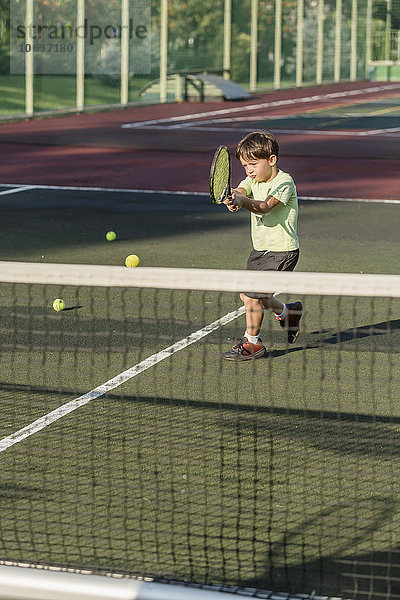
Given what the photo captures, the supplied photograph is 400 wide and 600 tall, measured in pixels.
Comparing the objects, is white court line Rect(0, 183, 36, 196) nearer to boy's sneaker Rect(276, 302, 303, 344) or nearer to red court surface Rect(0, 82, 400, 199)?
red court surface Rect(0, 82, 400, 199)

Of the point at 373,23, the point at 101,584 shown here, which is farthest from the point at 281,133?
the point at 373,23

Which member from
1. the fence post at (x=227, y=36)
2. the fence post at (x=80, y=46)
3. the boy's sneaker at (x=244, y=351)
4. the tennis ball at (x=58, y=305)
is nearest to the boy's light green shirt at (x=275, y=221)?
the boy's sneaker at (x=244, y=351)

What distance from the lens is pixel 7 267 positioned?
447 centimetres

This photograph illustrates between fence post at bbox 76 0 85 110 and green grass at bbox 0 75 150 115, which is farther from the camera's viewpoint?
fence post at bbox 76 0 85 110

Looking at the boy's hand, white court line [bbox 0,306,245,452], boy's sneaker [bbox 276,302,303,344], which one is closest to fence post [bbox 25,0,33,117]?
white court line [bbox 0,306,245,452]

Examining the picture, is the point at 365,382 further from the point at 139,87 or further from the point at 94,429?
the point at 139,87

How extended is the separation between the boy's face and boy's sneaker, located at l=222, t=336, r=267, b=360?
1.08 metres

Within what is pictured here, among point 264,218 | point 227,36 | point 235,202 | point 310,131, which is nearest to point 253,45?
point 227,36

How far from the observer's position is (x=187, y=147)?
22094 mm

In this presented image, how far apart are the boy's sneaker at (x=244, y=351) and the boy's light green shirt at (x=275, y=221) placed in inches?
25.7

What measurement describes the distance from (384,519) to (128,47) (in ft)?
97.6

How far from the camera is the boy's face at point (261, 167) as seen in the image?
723 centimetres

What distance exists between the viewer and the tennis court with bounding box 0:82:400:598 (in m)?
4.54

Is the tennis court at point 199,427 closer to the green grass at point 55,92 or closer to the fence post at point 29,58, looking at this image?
the green grass at point 55,92
